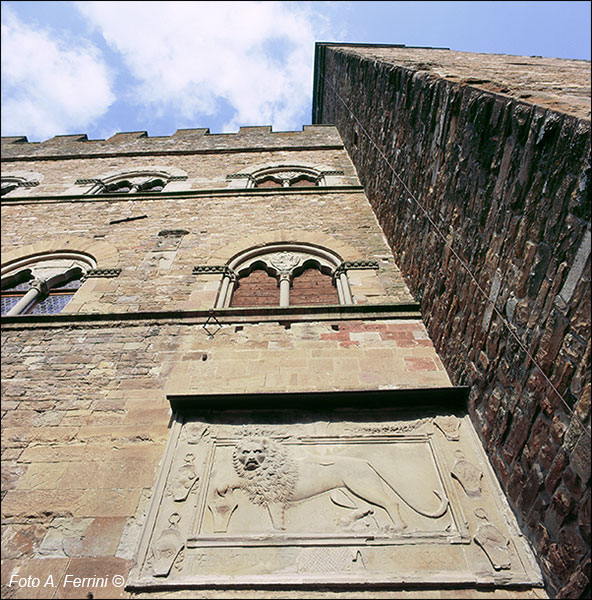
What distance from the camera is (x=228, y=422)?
3338mm

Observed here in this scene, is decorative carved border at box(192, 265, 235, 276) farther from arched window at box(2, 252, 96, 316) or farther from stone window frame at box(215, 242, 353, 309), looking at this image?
arched window at box(2, 252, 96, 316)

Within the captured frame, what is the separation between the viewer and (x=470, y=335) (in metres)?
3.46

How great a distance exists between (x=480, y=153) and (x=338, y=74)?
28.9 ft

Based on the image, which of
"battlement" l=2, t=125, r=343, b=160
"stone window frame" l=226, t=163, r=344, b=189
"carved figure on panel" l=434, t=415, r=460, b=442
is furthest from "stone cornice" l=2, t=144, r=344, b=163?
"carved figure on panel" l=434, t=415, r=460, b=442

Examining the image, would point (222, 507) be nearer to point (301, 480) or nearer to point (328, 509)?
point (301, 480)

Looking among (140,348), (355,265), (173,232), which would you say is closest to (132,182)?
(173,232)

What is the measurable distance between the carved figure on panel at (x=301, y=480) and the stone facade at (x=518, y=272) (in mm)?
650

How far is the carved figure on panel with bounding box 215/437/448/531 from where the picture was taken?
2.75m

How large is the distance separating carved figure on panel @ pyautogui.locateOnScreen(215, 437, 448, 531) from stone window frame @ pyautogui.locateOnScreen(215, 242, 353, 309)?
2.19m

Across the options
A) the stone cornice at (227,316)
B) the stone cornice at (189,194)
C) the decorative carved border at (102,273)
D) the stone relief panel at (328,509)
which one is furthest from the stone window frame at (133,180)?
the stone relief panel at (328,509)

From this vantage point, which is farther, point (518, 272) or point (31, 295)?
point (31, 295)

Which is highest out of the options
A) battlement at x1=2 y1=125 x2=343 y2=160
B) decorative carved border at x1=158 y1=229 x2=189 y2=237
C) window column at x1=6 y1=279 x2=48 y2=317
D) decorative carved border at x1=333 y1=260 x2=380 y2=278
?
battlement at x1=2 y1=125 x2=343 y2=160

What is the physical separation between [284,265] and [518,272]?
3.31 meters

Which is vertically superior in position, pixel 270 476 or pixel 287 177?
pixel 287 177
